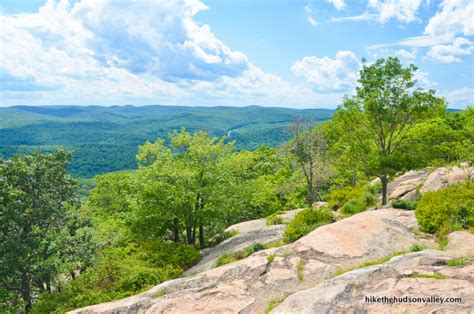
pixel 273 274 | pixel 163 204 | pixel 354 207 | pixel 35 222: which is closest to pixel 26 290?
pixel 35 222

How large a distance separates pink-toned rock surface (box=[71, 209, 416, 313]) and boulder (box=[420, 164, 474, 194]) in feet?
34.2

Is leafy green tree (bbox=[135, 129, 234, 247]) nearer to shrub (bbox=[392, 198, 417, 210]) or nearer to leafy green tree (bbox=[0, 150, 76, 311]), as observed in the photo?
leafy green tree (bbox=[0, 150, 76, 311])

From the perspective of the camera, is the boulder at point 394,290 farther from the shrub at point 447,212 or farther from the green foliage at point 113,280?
the green foliage at point 113,280

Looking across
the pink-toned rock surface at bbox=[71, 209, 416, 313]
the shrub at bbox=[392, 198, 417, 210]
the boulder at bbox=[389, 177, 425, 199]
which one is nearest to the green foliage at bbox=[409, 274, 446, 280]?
the pink-toned rock surface at bbox=[71, 209, 416, 313]

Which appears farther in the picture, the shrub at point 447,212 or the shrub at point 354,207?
the shrub at point 354,207

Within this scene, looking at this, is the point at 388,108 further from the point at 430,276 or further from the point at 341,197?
the point at 430,276

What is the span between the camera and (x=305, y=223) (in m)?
19.5

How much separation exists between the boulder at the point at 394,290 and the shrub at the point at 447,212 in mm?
5123

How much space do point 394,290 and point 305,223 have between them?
1030 centimetres

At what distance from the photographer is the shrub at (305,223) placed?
18484 millimetres

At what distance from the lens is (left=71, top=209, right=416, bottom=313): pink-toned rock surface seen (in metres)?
11.2

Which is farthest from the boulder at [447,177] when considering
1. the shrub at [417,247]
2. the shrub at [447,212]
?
the shrub at [417,247]

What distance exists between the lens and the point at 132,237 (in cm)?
2619

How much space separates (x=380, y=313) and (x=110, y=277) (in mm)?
14303
